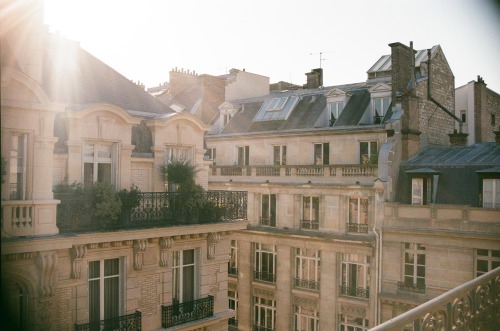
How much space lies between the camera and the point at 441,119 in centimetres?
2688

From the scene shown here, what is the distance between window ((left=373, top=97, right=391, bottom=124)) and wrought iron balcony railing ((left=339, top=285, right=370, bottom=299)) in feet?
26.6

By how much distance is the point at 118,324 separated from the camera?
39.6 ft

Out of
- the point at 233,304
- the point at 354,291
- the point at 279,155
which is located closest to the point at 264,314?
the point at 233,304

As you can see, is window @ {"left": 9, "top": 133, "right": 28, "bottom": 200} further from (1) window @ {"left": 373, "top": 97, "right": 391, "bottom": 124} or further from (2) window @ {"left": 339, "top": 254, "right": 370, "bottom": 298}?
(1) window @ {"left": 373, "top": 97, "right": 391, "bottom": 124}

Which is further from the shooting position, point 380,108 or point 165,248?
point 380,108

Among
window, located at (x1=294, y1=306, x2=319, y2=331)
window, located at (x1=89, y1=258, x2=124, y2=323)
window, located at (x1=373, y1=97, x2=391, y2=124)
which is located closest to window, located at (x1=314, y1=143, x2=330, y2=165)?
window, located at (x1=373, y1=97, x2=391, y2=124)

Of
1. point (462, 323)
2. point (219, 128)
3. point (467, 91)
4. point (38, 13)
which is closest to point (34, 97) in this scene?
point (38, 13)

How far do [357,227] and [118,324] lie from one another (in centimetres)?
1399

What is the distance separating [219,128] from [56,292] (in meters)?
20.8

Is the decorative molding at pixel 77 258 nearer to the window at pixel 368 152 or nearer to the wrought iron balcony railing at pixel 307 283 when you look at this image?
the wrought iron balcony railing at pixel 307 283

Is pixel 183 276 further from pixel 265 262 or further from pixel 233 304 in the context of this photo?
pixel 233 304

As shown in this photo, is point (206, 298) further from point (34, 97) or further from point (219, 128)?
point (219, 128)

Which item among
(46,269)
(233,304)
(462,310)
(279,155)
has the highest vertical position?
(279,155)

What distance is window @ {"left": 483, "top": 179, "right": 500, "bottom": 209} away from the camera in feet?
64.7
